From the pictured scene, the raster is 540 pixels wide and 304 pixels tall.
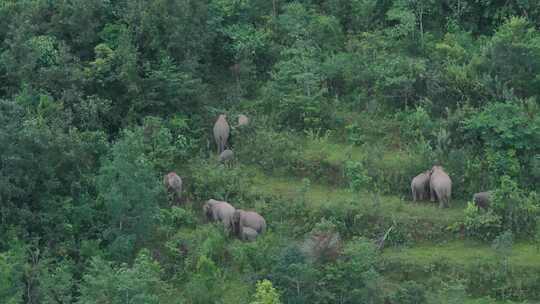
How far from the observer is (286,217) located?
2383 cm

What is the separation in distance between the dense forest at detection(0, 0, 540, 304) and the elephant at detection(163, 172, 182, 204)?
3 centimetres

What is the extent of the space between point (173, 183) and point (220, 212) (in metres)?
1.47

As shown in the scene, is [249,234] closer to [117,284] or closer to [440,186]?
[117,284]

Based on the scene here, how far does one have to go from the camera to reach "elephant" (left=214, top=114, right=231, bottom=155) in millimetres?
26062

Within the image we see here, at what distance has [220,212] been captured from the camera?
23734mm

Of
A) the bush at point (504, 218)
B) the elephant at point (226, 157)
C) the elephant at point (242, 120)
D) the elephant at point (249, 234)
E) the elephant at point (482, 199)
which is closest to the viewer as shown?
the bush at point (504, 218)

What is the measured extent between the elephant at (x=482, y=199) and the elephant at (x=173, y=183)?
21.0 feet

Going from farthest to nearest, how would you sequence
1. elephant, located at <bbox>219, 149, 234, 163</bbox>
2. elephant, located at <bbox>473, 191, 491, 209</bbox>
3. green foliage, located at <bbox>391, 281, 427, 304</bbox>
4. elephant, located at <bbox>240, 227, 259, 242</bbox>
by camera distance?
elephant, located at <bbox>219, 149, 234, 163</bbox> → elephant, located at <bbox>240, 227, 259, 242</bbox> → elephant, located at <bbox>473, 191, 491, 209</bbox> → green foliage, located at <bbox>391, 281, 427, 304</bbox>

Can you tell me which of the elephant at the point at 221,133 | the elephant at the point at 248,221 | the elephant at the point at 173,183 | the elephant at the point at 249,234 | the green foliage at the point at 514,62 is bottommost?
the elephant at the point at 249,234

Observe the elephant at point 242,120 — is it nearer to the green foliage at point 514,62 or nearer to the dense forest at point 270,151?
the dense forest at point 270,151

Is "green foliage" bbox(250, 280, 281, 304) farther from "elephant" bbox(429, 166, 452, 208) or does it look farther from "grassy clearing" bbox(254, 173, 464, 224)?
"elephant" bbox(429, 166, 452, 208)

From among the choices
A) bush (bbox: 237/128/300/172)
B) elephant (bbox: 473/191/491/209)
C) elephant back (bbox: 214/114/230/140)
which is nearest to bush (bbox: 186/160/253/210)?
bush (bbox: 237/128/300/172)

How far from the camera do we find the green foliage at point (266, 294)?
20.1 meters

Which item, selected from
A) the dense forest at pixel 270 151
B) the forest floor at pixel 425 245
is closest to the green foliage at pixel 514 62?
the dense forest at pixel 270 151
